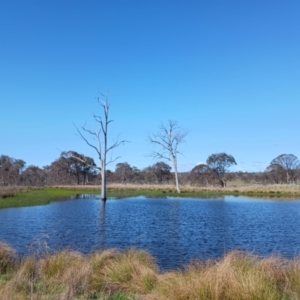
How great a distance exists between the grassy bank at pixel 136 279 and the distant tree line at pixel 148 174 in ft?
216

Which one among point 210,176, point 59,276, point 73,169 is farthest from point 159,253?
point 73,169

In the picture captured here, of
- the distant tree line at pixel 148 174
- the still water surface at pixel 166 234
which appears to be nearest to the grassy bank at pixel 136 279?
the still water surface at pixel 166 234

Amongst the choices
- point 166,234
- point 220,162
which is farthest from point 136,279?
point 220,162

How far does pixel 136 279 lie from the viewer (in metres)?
7.21

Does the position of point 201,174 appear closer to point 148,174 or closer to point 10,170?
point 148,174

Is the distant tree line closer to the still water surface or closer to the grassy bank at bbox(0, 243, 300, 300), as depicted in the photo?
the still water surface

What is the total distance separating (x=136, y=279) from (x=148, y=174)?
84125 millimetres

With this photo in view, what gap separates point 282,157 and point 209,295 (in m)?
Result: 81.5

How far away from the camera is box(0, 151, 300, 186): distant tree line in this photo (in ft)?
248

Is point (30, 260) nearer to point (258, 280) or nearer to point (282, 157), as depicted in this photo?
point (258, 280)

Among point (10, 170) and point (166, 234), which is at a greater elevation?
point (10, 170)

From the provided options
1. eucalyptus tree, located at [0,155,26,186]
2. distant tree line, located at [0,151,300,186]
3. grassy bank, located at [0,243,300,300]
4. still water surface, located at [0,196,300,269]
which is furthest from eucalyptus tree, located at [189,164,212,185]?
grassy bank, located at [0,243,300,300]

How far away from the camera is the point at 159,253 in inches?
460

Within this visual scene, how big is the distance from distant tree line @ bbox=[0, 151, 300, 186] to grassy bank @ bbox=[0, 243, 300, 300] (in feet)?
216
